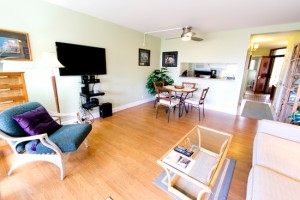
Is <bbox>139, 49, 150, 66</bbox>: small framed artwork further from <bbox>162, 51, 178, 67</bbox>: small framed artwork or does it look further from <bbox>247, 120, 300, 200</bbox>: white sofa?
<bbox>247, 120, 300, 200</bbox>: white sofa

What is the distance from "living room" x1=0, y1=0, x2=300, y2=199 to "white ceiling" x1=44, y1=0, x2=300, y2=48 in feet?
0.84

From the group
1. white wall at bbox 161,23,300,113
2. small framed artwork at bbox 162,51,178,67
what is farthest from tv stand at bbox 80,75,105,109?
white wall at bbox 161,23,300,113

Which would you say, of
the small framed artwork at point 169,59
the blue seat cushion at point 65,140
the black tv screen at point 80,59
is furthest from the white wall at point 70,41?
the blue seat cushion at point 65,140

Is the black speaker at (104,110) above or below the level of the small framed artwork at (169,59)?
below

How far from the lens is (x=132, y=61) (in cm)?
427

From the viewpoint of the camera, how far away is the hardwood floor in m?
1.46

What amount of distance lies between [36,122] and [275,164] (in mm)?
2704

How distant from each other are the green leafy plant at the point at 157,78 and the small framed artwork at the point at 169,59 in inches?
10.6

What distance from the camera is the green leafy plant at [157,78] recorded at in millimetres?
4871

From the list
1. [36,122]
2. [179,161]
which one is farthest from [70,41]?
[179,161]

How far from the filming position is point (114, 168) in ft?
5.95

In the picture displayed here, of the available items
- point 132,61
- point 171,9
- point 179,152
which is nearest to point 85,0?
point 171,9

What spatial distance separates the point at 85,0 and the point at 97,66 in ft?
4.33

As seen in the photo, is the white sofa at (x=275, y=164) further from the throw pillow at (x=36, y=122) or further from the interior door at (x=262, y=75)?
the interior door at (x=262, y=75)
